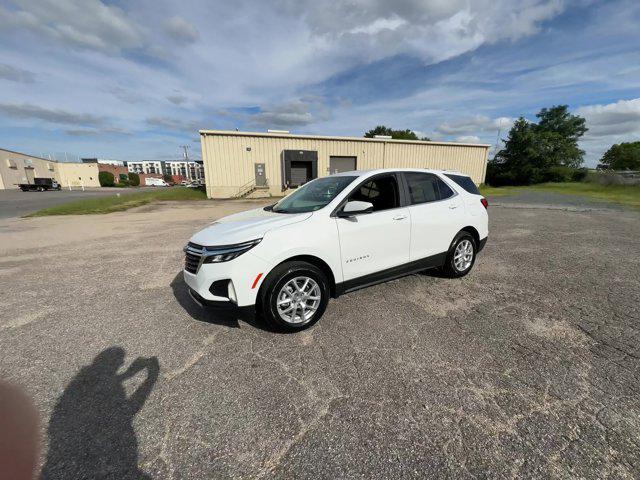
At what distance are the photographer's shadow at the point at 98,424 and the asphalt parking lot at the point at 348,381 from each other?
1cm

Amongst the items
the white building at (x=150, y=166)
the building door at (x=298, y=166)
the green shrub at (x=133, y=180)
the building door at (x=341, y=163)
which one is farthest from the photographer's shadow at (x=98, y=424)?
the white building at (x=150, y=166)

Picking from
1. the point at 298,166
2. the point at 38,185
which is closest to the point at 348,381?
the point at 298,166

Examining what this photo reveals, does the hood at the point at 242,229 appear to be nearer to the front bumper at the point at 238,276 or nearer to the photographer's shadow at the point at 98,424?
the front bumper at the point at 238,276

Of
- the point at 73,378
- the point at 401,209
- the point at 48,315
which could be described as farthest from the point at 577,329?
the point at 48,315

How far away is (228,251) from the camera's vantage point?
289cm

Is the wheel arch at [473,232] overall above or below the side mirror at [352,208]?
below

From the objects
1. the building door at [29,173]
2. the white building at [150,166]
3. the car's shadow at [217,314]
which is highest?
the white building at [150,166]

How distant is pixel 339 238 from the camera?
10.8 ft

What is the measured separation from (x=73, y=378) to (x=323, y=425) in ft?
7.39

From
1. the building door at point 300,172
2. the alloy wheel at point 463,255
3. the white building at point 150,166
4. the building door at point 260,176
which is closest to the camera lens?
the alloy wheel at point 463,255

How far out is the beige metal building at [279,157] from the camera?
2103 cm

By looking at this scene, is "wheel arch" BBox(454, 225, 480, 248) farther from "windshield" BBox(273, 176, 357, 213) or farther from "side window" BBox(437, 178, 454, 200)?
"windshield" BBox(273, 176, 357, 213)

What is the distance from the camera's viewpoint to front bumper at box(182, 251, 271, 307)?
112 inches

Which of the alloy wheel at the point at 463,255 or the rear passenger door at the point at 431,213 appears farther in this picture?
the alloy wheel at the point at 463,255
